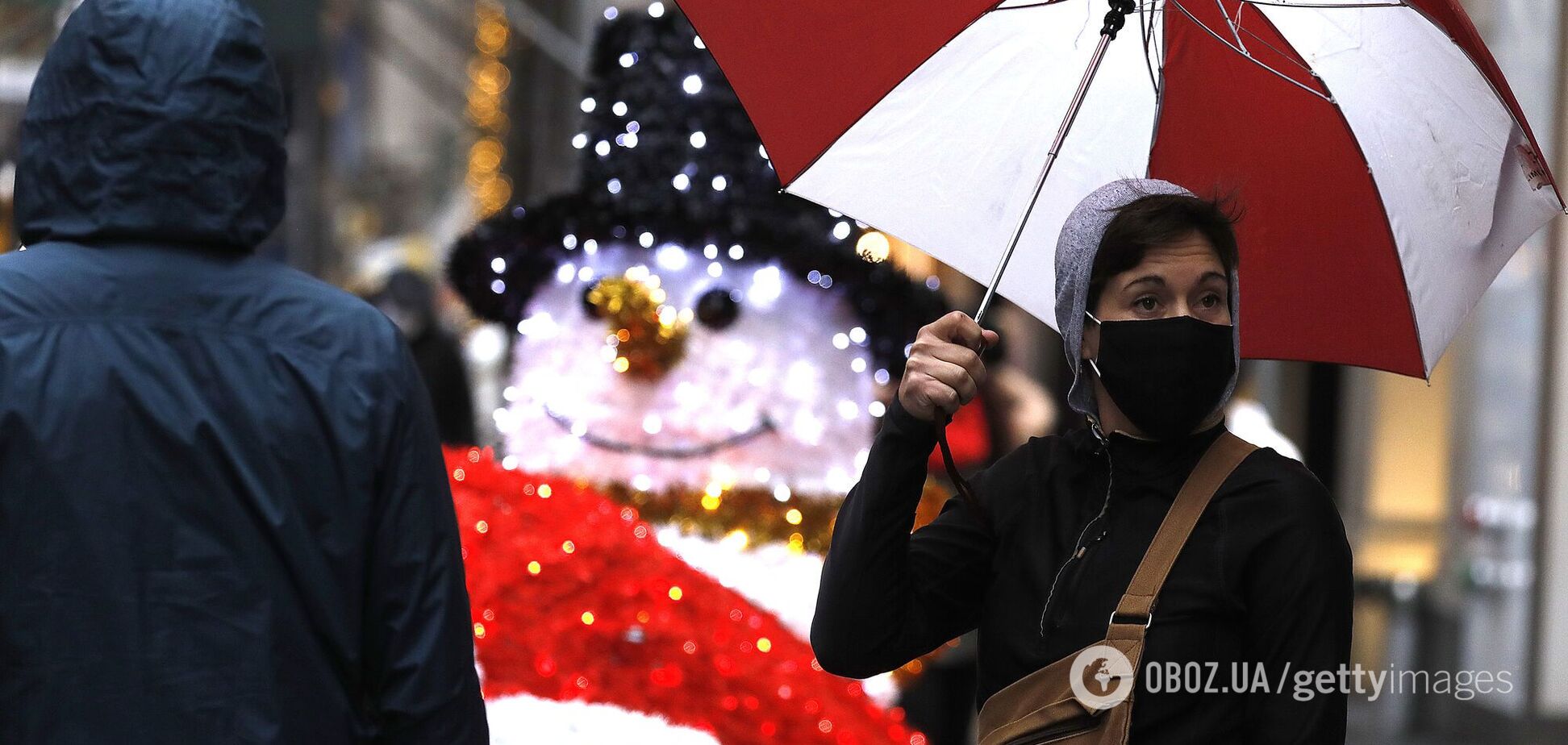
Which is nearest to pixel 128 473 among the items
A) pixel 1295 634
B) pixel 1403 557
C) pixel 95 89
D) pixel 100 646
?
pixel 100 646

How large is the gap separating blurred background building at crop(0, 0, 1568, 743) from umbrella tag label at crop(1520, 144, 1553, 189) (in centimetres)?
278

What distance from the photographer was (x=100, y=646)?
6.99 ft

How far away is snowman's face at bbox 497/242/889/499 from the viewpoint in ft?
15.9

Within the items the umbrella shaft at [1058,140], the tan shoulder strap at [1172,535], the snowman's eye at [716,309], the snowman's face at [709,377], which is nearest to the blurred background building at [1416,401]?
the snowman's face at [709,377]

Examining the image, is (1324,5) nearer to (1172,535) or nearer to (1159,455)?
(1159,455)

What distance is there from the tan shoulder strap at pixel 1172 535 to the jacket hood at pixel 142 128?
4.05ft

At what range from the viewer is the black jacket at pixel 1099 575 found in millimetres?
2201

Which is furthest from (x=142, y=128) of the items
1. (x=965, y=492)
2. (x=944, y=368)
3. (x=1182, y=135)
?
(x=1182, y=135)

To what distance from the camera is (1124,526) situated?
2348 millimetres

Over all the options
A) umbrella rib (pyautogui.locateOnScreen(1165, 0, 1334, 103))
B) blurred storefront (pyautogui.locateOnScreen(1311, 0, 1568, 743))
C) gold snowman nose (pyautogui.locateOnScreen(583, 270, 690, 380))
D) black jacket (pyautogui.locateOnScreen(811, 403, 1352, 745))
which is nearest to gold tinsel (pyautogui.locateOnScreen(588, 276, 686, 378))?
gold snowman nose (pyautogui.locateOnScreen(583, 270, 690, 380))

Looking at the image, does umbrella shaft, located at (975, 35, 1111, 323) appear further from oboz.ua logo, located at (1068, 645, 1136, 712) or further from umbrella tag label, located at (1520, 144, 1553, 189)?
umbrella tag label, located at (1520, 144, 1553, 189)

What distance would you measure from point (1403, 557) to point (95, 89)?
949 cm

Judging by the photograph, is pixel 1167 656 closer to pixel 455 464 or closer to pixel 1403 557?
pixel 455 464

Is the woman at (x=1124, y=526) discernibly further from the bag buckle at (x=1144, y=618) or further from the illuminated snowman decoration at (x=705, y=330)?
the illuminated snowman decoration at (x=705, y=330)
